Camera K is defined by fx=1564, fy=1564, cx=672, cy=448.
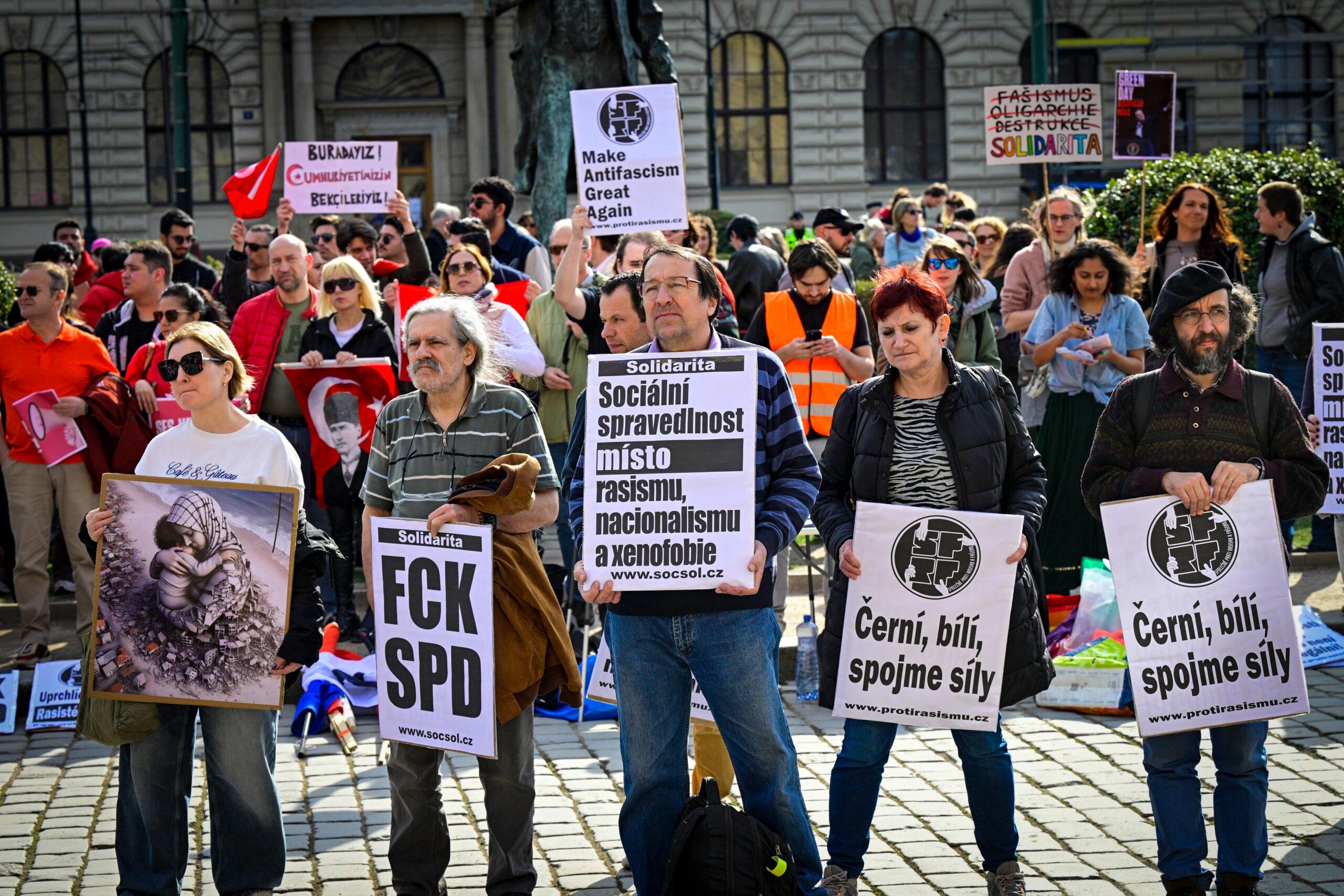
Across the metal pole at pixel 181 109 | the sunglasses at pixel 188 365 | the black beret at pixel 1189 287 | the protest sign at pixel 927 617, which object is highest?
the metal pole at pixel 181 109

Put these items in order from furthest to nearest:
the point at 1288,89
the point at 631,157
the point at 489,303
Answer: the point at 1288,89
the point at 631,157
the point at 489,303

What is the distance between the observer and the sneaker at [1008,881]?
4.62m

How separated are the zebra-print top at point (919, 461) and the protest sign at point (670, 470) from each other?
0.60 meters

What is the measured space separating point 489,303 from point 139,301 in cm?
270

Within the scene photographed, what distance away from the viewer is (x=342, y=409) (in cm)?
812

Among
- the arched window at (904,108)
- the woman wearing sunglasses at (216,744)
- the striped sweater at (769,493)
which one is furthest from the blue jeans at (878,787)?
the arched window at (904,108)

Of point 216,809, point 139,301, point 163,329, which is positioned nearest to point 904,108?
point 139,301

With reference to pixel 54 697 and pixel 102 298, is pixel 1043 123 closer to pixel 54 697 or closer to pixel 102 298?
pixel 102 298

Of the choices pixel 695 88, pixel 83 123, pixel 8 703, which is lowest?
pixel 8 703

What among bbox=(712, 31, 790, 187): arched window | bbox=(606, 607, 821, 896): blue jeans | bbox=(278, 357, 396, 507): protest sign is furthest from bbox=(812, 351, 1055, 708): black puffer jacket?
bbox=(712, 31, 790, 187): arched window

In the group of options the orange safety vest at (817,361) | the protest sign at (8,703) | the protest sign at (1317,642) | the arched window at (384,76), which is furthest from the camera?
the arched window at (384,76)

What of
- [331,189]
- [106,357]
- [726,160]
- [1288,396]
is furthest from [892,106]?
[1288,396]

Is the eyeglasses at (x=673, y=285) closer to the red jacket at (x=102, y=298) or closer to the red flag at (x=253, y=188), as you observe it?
the red flag at (x=253, y=188)

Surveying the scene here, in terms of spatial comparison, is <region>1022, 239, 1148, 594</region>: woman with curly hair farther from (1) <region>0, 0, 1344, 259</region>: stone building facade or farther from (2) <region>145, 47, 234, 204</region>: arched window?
(2) <region>145, 47, 234, 204</region>: arched window
